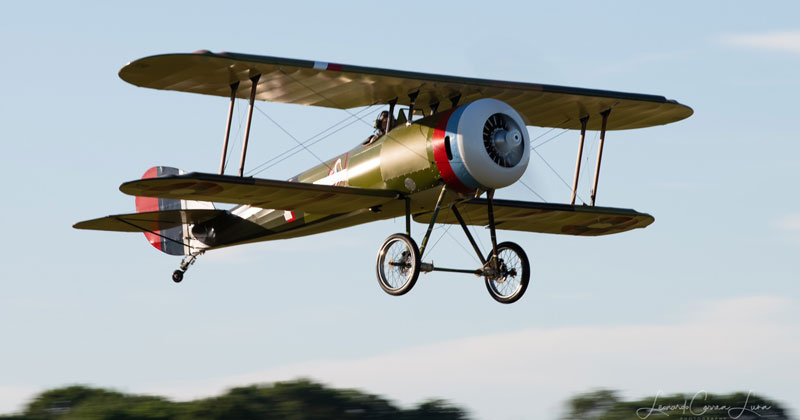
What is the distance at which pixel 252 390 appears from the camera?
1240 inches

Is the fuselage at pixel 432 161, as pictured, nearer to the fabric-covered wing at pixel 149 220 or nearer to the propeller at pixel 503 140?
the propeller at pixel 503 140

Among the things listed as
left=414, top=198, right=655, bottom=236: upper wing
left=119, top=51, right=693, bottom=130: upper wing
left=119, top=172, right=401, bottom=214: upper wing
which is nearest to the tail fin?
left=119, top=51, right=693, bottom=130: upper wing

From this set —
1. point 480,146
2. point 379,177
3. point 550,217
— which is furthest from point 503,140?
point 550,217

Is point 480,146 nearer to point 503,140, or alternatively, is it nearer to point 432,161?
point 503,140

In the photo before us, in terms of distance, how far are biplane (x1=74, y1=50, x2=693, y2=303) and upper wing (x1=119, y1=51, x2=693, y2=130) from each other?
0.06 ft

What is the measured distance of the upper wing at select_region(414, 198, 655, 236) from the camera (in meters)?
17.3

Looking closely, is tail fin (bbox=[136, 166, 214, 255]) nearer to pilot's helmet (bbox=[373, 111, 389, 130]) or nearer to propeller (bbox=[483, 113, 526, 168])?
pilot's helmet (bbox=[373, 111, 389, 130])

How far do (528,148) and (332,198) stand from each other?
104 inches

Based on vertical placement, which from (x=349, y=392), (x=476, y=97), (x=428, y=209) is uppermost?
(x=476, y=97)

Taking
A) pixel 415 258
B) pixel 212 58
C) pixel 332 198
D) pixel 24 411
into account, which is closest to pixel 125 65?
pixel 212 58

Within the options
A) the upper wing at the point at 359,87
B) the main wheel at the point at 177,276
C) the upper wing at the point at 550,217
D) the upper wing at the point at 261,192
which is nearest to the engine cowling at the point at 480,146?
the upper wing at the point at 359,87

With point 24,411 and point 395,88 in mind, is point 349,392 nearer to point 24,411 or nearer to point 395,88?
point 24,411

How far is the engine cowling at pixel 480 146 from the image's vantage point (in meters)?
14.9

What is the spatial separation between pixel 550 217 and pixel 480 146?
3.53m
